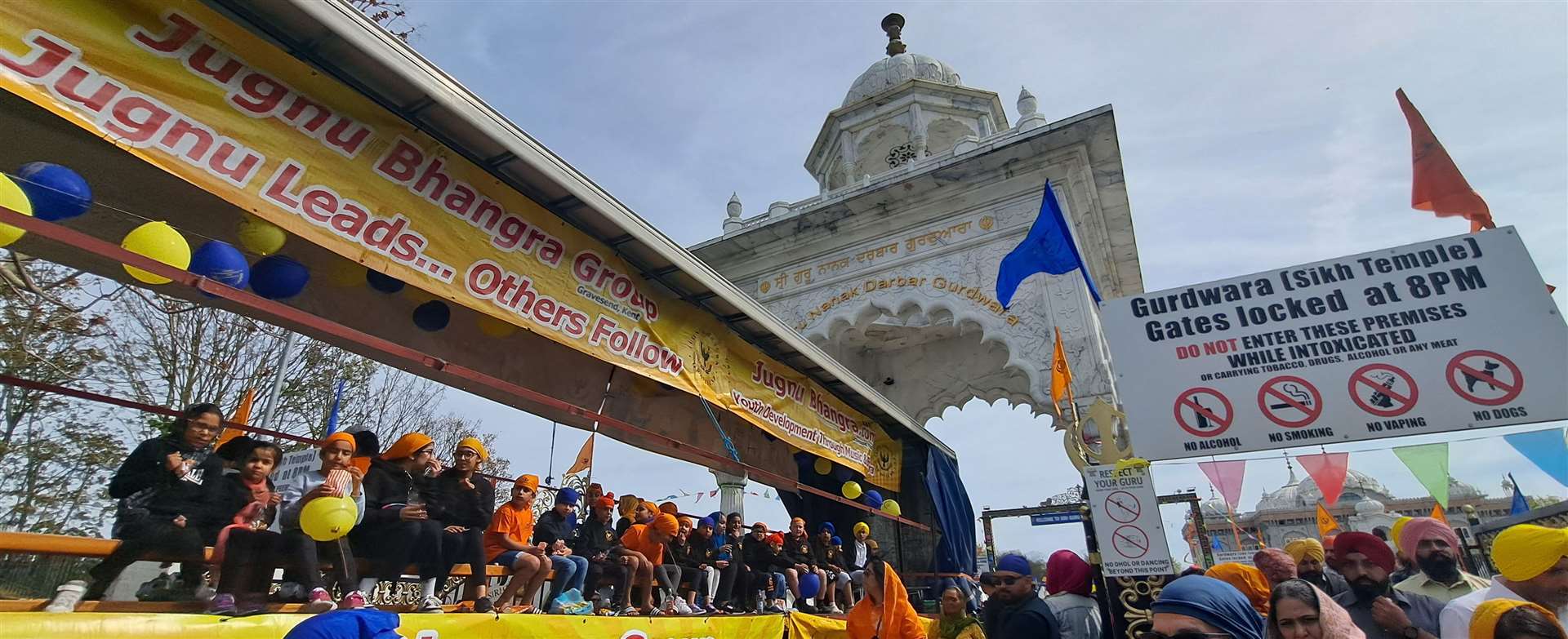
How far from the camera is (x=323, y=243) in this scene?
11.8ft

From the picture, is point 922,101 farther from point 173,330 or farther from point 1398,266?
point 173,330

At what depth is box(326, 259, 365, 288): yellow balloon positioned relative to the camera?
5039 millimetres

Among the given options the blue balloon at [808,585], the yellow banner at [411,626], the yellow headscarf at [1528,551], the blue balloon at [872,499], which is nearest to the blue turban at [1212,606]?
the yellow headscarf at [1528,551]

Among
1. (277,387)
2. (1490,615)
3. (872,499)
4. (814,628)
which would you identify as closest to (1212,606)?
(1490,615)

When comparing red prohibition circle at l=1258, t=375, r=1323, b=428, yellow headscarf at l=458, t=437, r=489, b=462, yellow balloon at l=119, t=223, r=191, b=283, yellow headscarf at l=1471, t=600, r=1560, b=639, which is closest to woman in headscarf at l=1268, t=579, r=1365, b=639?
yellow headscarf at l=1471, t=600, r=1560, b=639

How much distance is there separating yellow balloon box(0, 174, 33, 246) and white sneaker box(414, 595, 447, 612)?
240 cm

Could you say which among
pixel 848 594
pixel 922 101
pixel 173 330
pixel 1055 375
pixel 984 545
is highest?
pixel 922 101

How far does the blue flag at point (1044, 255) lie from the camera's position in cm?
772

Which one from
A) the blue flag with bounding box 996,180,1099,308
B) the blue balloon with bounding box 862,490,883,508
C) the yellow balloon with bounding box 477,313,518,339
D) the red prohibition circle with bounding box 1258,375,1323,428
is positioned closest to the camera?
the red prohibition circle with bounding box 1258,375,1323,428

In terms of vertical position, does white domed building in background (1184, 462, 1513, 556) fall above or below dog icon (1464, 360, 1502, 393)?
above

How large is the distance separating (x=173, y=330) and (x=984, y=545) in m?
16.6

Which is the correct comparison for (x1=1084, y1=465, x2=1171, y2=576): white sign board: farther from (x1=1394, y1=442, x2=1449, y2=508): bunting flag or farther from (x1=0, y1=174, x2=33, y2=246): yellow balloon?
(x1=0, y1=174, x2=33, y2=246): yellow balloon

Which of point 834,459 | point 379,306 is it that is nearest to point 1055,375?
A: point 834,459

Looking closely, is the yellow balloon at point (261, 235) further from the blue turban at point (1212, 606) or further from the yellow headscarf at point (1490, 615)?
the yellow headscarf at point (1490, 615)
